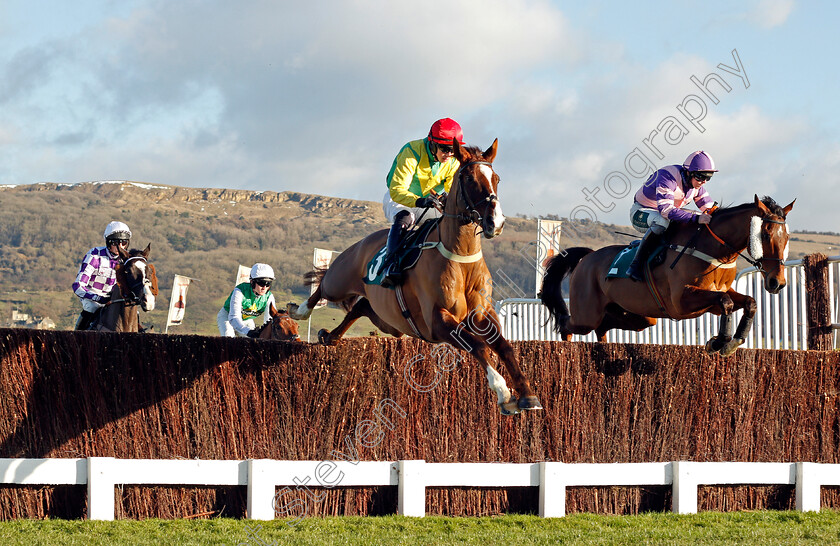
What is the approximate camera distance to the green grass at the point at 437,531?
500 centimetres

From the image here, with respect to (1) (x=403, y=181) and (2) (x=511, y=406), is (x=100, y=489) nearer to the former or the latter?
(2) (x=511, y=406)

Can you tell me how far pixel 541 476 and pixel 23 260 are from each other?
133 metres

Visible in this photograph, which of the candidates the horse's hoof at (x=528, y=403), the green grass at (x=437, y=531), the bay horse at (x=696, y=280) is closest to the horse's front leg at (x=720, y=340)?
the bay horse at (x=696, y=280)

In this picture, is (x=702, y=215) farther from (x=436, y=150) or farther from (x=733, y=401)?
(x=436, y=150)

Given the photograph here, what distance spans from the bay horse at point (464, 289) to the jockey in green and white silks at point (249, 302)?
3.40 m

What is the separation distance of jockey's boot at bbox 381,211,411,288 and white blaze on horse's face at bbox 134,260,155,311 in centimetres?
241

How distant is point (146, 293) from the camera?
7801 mm

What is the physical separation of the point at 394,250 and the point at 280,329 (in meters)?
3.30

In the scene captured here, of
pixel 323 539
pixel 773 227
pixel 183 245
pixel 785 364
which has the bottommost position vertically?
pixel 323 539

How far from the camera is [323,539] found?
198 inches

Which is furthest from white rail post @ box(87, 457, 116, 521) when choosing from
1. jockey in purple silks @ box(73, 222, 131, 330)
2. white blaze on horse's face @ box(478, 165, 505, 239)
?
jockey in purple silks @ box(73, 222, 131, 330)

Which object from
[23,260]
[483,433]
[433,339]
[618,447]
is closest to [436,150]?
[433,339]

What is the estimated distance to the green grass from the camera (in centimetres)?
500

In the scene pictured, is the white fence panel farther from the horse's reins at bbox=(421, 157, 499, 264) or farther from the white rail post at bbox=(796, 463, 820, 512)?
the horse's reins at bbox=(421, 157, 499, 264)
